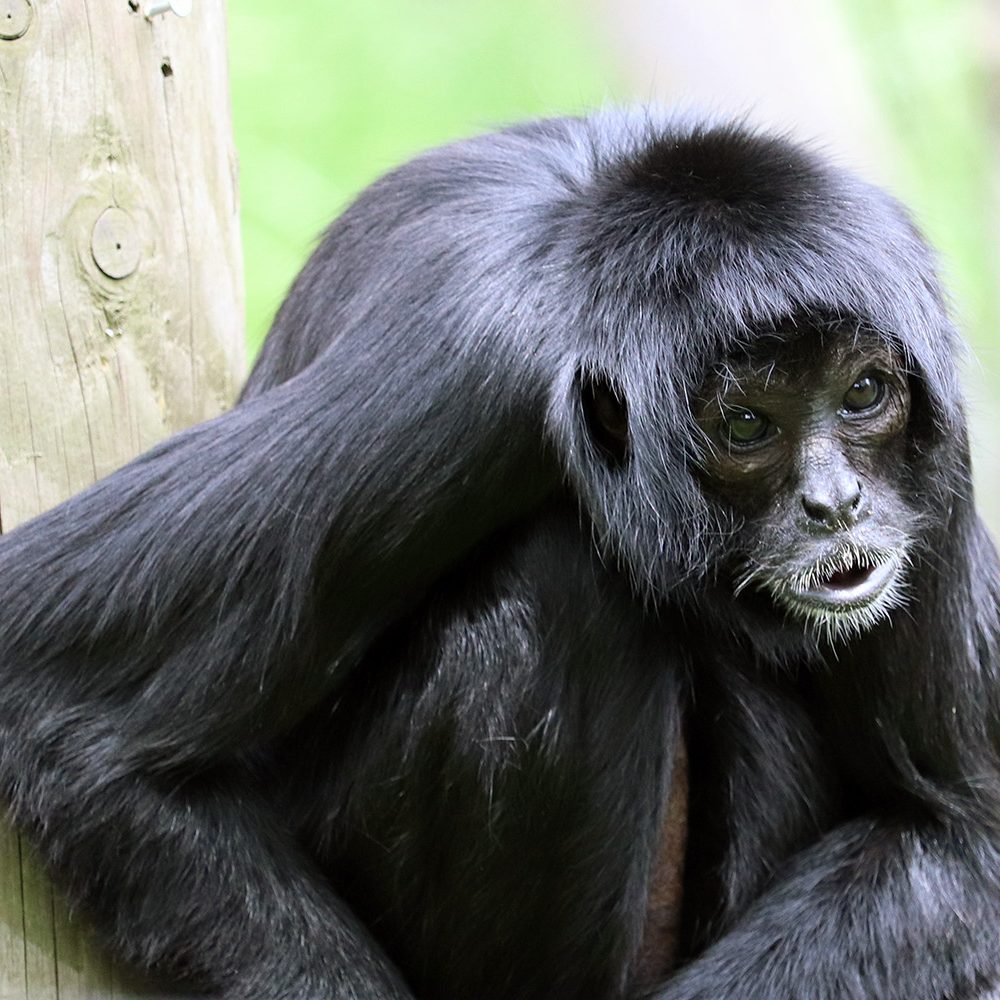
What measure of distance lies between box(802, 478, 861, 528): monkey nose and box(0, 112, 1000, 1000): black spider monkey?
2 cm

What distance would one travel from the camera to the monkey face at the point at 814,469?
Answer: 4.18m

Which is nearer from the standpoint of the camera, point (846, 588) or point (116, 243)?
point (846, 588)

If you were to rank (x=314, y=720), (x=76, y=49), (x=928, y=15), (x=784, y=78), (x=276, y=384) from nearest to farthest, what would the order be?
(x=76, y=49) < (x=314, y=720) < (x=276, y=384) < (x=784, y=78) < (x=928, y=15)

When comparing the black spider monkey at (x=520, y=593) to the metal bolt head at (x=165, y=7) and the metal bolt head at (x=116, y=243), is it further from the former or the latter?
the metal bolt head at (x=165, y=7)

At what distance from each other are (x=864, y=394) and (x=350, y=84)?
27.9 ft

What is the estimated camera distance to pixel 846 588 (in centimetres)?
434

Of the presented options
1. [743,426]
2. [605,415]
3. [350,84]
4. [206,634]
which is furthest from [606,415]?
[350,84]

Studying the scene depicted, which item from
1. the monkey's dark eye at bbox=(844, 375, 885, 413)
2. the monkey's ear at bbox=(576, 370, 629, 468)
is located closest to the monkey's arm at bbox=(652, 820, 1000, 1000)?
the monkey's dark eye at bbox=(844, 375, 885, 413)

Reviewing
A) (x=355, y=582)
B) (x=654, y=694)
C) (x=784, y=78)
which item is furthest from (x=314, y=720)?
(x=784, y=78)

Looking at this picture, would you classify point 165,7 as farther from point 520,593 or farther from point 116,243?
point 520,593

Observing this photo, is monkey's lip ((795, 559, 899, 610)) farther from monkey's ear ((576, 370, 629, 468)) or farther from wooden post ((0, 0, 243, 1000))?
wooden post ((0, 0, 243, 1000))

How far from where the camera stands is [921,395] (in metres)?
4.37

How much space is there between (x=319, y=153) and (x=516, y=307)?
8.14 meters

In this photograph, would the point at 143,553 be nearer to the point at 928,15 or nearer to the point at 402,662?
the point at 402,662
